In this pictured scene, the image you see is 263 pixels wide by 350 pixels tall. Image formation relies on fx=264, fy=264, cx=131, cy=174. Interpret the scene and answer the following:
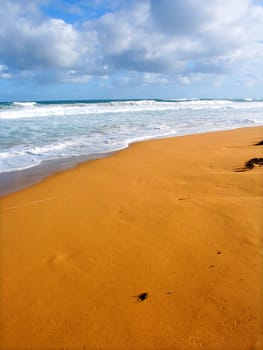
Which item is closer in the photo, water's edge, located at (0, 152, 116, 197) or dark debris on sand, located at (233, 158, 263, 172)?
water's edge, located at (0, 152, 116, 197)

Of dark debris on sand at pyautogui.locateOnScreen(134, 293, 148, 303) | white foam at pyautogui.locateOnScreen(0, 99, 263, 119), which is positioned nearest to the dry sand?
dark debris on sand at pyautogui.locateOnScreen(134, 293, 148, 303)

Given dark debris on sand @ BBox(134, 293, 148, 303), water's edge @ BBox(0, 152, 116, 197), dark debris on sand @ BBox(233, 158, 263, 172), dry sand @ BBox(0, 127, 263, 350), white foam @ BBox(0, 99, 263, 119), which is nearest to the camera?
dry sand @ BBox(0, 127, 263, 350)

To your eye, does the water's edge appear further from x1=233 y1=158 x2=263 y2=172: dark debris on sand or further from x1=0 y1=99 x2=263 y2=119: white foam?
x1=0 y1=99 x2=263 y2=119: white foam

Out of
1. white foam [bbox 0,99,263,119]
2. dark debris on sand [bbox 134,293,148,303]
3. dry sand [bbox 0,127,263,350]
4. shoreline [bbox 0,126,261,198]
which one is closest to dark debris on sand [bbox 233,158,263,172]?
dry sand [bbox 0,127,263,350]

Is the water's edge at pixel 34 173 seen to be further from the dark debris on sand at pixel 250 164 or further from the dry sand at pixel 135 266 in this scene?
the dark debris on sand at pixel 250 164

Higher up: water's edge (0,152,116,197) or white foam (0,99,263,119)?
water's edge (0,152,116,197)

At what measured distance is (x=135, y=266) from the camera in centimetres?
246

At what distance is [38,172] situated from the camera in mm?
5848

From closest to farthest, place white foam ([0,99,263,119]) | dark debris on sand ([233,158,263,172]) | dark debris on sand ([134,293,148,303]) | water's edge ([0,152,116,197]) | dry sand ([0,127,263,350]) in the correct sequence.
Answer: dry sand ([0,127,263,350]) < dark debris on sand ([134,293,148,303]) < water's edge ([0,152,116,197]) < dark debris on sand ([233,158,263,172]) < white foam ([0,99,263,119])

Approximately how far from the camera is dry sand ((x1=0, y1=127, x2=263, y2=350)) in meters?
1.83

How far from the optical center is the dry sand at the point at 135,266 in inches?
71.9

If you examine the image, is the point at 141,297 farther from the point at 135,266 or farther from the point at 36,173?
the point at 36,173

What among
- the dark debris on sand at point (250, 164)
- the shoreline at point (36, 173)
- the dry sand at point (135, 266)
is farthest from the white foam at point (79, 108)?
the dry sand at point (135, 266)

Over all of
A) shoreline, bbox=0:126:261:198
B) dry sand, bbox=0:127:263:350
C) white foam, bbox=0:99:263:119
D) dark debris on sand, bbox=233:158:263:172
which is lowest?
white foam, bbox=0:99:263:119
